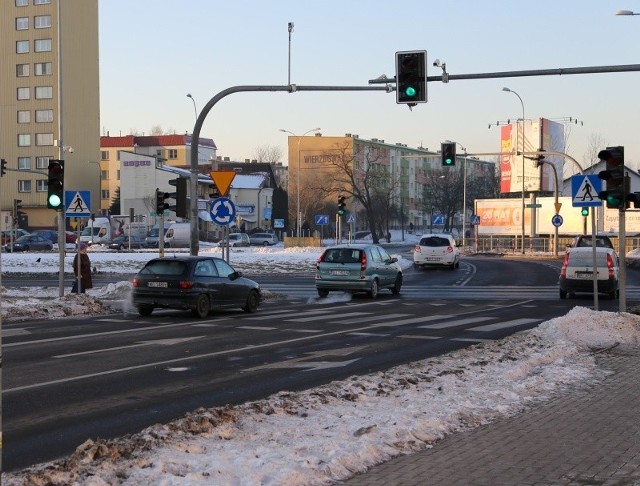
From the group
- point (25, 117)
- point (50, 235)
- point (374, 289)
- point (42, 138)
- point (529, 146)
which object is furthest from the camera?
point (25, 117)

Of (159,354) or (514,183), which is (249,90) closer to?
(159,354)

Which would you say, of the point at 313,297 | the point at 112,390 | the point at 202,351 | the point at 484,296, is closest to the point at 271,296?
the point at 313,297

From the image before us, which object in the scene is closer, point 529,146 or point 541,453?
point 541,453

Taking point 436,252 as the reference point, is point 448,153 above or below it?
above

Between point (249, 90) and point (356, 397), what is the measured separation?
51.3 ft

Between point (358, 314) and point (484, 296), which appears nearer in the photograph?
point (358, 314)

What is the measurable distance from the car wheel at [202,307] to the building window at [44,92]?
8192 cm

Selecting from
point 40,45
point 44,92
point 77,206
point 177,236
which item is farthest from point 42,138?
point 77,206

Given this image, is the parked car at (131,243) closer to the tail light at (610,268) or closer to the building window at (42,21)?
the building window at (42,21)

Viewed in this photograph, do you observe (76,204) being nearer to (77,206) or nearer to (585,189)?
(77,206)

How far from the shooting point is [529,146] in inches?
3787

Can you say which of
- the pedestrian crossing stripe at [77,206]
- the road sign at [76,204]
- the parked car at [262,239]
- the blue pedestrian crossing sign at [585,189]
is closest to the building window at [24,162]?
the parked car at [262,239]

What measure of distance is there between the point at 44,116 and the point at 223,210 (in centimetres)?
7653

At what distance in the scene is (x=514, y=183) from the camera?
97625 millimetres
